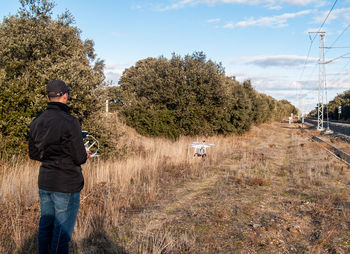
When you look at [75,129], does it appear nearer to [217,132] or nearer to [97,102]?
[97,102]

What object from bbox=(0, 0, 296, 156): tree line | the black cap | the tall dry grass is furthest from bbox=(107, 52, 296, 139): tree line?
the black cap

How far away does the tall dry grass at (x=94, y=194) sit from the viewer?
4.50 metres

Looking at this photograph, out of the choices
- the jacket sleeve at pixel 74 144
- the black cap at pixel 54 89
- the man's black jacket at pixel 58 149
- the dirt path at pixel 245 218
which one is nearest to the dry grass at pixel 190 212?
the dirt path at pixel 245 218

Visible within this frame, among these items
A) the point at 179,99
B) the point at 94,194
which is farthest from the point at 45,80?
the point at 179,99

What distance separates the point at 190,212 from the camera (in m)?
6.07

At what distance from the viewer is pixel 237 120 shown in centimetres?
2300

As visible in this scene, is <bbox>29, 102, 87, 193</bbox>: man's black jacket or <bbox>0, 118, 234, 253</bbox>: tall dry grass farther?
<bbox>0, 118, 234, 253</bbox>: tall dry grass

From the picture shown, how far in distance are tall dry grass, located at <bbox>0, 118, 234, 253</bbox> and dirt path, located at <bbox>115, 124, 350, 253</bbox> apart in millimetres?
385

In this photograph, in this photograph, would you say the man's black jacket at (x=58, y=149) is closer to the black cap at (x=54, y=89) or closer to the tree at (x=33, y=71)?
the black cap at (x=54, y=89)

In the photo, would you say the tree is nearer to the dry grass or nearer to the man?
the dry grass

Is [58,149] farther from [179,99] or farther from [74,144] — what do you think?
[179,99]

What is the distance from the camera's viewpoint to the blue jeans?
3.09 meters

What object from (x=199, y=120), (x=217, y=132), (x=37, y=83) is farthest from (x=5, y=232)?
(x=217, y=132)

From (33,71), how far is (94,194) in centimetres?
506
